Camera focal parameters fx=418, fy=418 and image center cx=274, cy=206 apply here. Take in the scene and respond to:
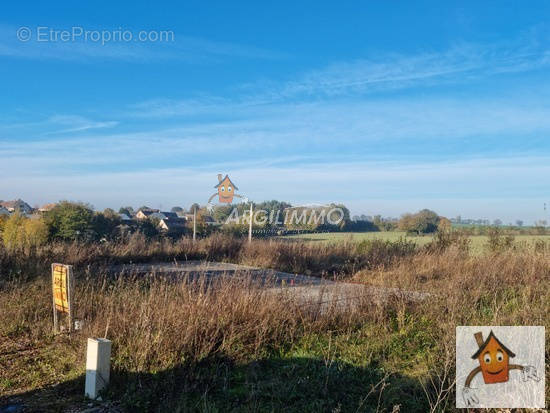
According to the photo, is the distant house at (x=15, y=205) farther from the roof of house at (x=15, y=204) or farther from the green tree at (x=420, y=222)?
the green tree at (x=420, y=222)

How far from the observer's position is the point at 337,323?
5137mm

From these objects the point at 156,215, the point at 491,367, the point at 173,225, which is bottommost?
the point at 491,367

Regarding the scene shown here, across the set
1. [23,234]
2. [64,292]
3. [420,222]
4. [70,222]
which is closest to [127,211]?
[70,222]

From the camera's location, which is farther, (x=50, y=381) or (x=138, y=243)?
(x=138, y=243)

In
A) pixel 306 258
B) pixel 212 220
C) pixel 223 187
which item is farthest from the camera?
pixel 212 220

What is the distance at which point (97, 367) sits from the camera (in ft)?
11.1

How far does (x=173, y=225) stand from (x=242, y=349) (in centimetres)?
1463

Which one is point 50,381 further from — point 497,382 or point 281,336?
point 497,382

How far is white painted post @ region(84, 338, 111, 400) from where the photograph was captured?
339 cm

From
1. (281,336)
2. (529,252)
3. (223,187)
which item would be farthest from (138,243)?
(529,252)

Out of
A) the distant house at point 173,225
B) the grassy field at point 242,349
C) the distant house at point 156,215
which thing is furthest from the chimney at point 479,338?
the distant house at point 156,215

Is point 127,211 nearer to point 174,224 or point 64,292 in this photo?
point 174,224

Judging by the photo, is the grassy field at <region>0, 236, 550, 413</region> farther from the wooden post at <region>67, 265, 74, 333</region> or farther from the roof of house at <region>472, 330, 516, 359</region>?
the roof of house at <region>472, 330, 516, 359</region>

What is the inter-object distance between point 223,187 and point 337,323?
41.1 ft
